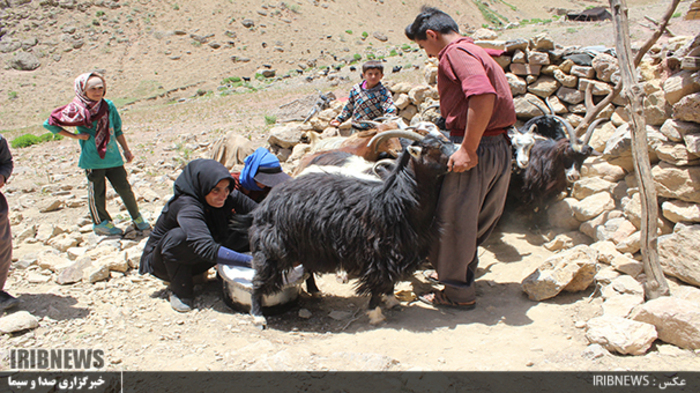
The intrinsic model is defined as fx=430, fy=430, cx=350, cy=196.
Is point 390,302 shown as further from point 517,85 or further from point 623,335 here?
point 517,85

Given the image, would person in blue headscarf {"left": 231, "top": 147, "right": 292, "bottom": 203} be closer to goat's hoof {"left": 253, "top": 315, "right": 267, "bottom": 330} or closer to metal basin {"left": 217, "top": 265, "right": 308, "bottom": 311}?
metal basin {"left": 217, "top": 265, "right": 308, "bottom": 311}

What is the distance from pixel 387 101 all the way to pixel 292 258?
10.6ft

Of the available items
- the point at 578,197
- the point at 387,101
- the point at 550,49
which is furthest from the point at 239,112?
the point at 578,197

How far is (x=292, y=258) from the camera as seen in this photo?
10.5 feet

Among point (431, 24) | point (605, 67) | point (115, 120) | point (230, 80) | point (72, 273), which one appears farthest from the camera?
point (230, 80)

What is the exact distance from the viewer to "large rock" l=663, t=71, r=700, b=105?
3.09 meters

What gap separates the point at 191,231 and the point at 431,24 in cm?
227

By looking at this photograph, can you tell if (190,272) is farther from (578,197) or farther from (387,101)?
(578,197)

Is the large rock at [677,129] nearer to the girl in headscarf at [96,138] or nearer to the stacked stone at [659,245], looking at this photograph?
the stacked stone at [659,245]

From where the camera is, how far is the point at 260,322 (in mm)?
3215

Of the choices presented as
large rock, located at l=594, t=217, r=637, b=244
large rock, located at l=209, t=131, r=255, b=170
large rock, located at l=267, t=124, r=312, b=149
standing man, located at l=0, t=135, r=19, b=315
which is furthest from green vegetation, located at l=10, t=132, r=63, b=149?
large rock, located at l=594, t=217, r=637, b=244

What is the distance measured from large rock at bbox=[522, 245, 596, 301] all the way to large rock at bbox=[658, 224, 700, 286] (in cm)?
46

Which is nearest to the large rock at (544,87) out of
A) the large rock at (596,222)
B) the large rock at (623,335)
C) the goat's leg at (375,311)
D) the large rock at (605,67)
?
the large rock at (605,67)
